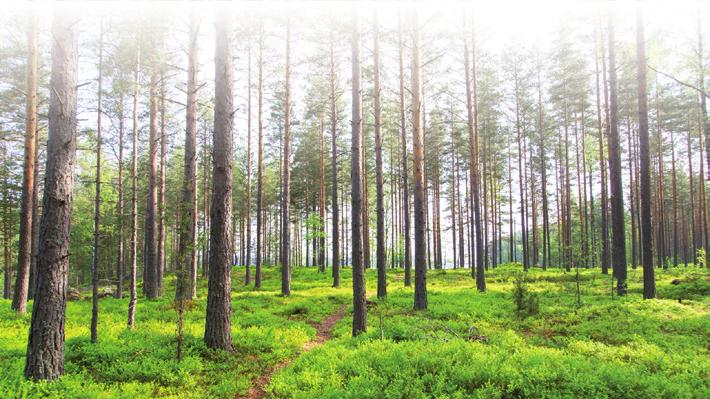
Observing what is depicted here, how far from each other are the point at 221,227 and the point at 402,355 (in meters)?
4.69

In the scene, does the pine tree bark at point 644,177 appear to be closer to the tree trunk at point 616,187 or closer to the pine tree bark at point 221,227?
the tree trunk at point 616,187

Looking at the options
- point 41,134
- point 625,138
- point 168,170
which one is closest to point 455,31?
point 625,138

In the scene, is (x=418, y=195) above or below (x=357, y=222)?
above

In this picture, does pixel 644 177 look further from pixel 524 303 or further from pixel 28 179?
pixel 28 179

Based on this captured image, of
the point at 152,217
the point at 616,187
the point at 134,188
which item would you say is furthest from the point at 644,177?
the point at 152,217

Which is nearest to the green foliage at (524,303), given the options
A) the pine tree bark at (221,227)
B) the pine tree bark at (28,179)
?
the pine tree bark at (221,227)

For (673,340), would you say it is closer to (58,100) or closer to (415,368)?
(415,368)

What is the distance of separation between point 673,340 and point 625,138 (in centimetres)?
2883

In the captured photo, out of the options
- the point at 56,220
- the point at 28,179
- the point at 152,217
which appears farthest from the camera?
the point at 152,217

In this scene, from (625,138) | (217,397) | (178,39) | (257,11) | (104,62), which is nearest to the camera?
(217,397)

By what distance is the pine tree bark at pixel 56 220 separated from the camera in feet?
17.1

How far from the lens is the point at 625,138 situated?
29562 mm

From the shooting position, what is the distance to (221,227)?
7438 mm

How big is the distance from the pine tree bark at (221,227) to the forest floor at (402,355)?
47cm
